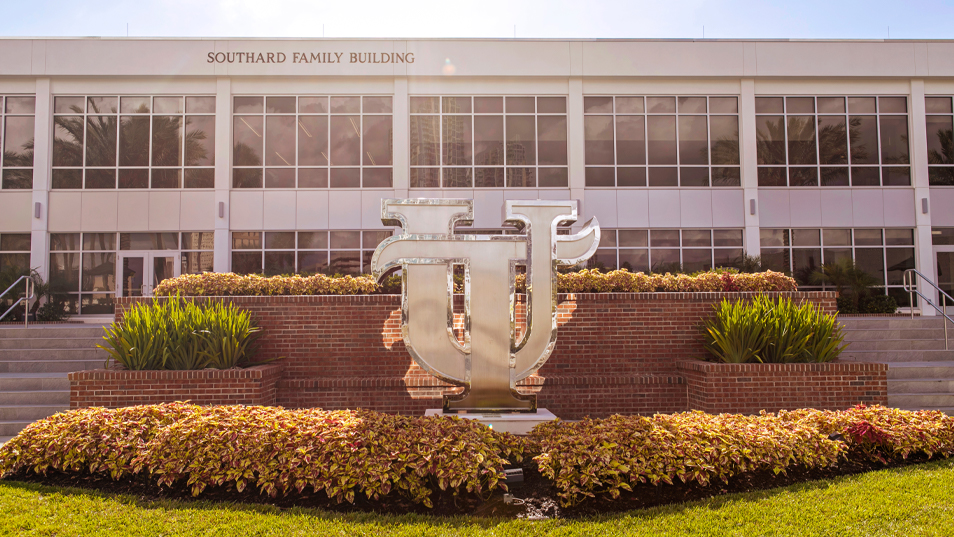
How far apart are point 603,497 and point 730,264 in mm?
17708

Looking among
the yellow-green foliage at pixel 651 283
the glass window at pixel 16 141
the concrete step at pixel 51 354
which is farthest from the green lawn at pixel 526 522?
the glass window at pixel 16 141

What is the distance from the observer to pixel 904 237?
21.3m

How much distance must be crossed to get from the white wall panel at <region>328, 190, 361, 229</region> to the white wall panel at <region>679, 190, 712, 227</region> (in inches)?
442

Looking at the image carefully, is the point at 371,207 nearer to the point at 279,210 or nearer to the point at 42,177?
the point at 279,210

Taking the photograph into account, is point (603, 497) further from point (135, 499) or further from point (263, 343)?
point (263, 343)

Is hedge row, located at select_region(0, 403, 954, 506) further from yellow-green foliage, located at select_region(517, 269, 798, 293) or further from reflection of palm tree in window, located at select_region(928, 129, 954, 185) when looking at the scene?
reflection of palm tree in window, located at select_region(928, 129, 954, 185)

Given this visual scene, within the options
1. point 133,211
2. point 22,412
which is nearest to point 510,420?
point 22,412

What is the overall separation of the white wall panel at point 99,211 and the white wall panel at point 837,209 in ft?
73.7

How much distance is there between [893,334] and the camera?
12016 mm

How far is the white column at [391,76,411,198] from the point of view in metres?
20.6

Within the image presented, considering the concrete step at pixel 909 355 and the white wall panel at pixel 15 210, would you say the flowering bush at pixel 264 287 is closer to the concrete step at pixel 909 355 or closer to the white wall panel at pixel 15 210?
the concrete step at pixel 909 355

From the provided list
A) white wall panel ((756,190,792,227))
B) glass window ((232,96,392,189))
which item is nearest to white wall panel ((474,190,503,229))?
glass window ((232,96,392,189))

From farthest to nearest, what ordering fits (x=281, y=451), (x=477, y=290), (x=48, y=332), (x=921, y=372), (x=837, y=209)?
(x=837, y=209)
(x=48, y=332)
(x=921, y=372)
(x=477, y=290)
(x=281, y=451)

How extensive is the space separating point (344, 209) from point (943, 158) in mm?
21373
